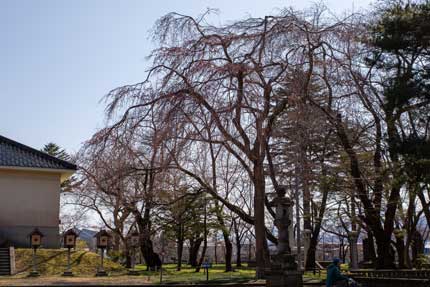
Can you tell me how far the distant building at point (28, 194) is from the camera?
29.5m

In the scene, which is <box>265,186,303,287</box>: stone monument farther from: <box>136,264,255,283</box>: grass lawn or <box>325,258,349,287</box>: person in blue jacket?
<box>325,258,349,287</box>: person in blue jacket

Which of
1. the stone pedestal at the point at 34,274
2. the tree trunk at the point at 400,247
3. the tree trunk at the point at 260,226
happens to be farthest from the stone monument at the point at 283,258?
the tree trunk at the point at 400,247

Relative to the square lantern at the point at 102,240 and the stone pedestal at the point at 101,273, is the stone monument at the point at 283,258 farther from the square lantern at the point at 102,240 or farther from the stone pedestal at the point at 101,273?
the square lantern at the point at 102,240

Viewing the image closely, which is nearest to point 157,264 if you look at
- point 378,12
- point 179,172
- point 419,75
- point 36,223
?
point 36,223

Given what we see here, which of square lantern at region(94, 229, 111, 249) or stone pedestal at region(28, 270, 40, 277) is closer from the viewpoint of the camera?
stone pedestal at region(28, 270, 40, 277)

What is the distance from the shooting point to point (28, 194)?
99.3ft

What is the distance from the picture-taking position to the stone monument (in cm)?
1686

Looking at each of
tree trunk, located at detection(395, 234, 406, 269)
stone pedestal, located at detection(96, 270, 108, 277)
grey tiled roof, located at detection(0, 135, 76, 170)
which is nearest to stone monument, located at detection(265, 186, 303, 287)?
stone pedestal, located at detection(96, 270, 108, 277)

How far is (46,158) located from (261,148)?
613 inches

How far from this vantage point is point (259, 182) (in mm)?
21406

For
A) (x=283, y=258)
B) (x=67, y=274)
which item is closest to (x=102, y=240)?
(x=67, y=274)

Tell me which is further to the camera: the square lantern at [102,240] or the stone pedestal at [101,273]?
the square lantern at [102,240]

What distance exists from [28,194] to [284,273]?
18362 millimetres

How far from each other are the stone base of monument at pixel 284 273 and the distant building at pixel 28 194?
50.6 feet
